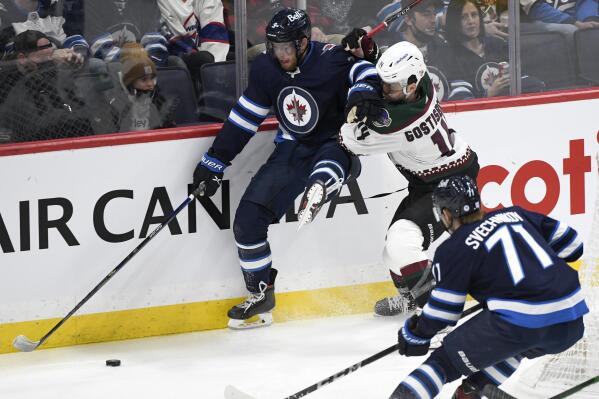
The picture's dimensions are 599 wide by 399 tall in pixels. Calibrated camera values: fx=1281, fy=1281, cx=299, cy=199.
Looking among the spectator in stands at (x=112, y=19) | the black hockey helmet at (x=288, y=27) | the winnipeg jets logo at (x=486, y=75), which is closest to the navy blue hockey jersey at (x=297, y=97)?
the black hockey helmet at (x=288, y=27)

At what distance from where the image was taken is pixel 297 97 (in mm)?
Result: 4863

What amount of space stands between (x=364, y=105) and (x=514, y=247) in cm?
121

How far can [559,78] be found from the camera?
550 cm

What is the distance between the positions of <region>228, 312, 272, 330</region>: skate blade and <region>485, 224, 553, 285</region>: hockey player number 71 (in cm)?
175

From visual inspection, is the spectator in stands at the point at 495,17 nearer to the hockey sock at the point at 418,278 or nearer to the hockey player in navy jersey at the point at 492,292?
the hockey sock at the point at 418,278

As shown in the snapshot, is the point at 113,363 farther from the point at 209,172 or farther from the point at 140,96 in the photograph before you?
the point at 140,96

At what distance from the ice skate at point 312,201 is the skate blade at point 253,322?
57 centimetres

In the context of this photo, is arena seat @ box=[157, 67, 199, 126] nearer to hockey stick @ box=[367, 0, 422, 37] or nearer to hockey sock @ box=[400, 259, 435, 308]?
hockey stick @ box=[367, 0, 422, 37]

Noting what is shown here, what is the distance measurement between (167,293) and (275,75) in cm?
95

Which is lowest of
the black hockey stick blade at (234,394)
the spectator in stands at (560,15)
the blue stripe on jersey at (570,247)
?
the black hockey stick blade at (234,394)

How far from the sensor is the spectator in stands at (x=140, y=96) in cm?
493

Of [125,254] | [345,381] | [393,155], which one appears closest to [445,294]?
[345,381]

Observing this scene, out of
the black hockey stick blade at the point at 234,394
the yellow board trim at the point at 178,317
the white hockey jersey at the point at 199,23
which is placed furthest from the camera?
the white hockey jersey at the point at 199,23

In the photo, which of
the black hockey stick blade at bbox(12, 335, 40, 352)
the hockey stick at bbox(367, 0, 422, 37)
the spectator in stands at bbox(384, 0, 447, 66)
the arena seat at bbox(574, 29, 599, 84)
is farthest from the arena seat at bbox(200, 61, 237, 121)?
the arena seat at bbox(574, 29, 599, 84)
